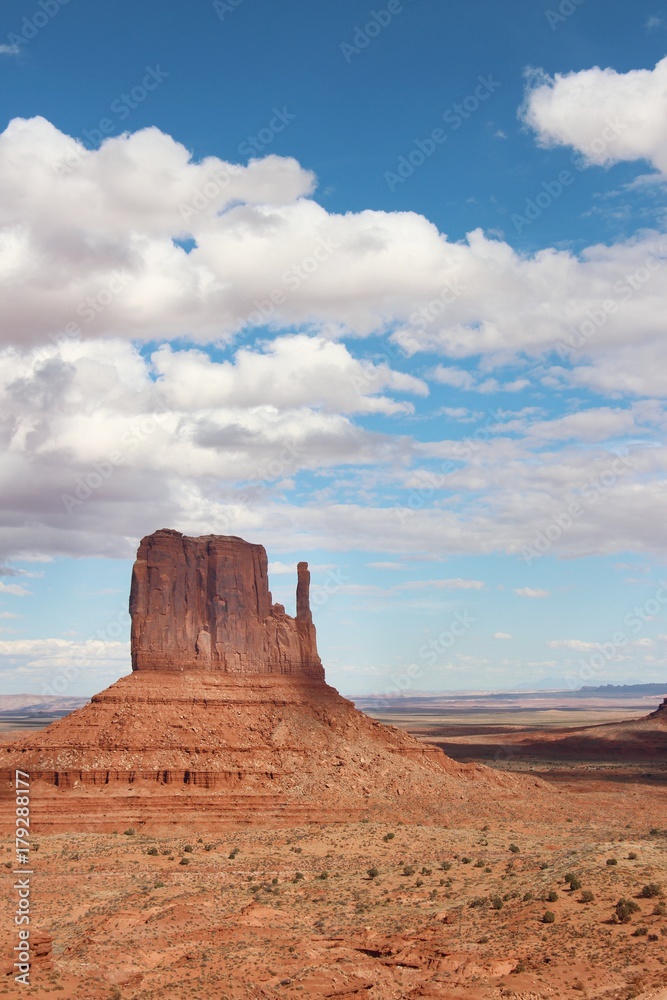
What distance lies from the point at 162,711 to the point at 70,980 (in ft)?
150

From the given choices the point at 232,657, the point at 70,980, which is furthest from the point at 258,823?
the point at 70,980

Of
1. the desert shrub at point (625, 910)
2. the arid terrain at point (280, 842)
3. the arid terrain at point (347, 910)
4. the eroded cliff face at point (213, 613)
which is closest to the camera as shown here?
the arid terrain at point (347, 910)

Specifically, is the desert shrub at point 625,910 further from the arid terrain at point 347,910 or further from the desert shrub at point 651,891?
the desert shrub at point 651,891

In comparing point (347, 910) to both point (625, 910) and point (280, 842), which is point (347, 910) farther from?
point (280, 842)

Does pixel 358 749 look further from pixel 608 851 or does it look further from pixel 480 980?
pixel 480 980

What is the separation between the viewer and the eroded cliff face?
88.7m

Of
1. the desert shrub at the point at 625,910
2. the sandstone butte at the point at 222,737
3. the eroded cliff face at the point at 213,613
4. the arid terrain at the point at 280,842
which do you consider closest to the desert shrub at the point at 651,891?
the arid terrain at the point at 280,842

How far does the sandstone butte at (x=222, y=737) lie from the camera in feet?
253


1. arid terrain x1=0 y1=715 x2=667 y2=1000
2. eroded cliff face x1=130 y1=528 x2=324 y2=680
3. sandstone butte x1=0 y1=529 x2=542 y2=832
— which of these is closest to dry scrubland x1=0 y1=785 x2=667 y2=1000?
arid terrain x1=0 y1=715 x2=667 y2=1000

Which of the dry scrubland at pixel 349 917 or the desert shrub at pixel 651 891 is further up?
the desert shrub at pixel 651 891

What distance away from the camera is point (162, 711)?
273 ft

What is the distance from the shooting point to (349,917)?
46.0 m

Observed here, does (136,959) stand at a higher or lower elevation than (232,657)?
lower

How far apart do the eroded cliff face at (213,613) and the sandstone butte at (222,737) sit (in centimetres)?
10
